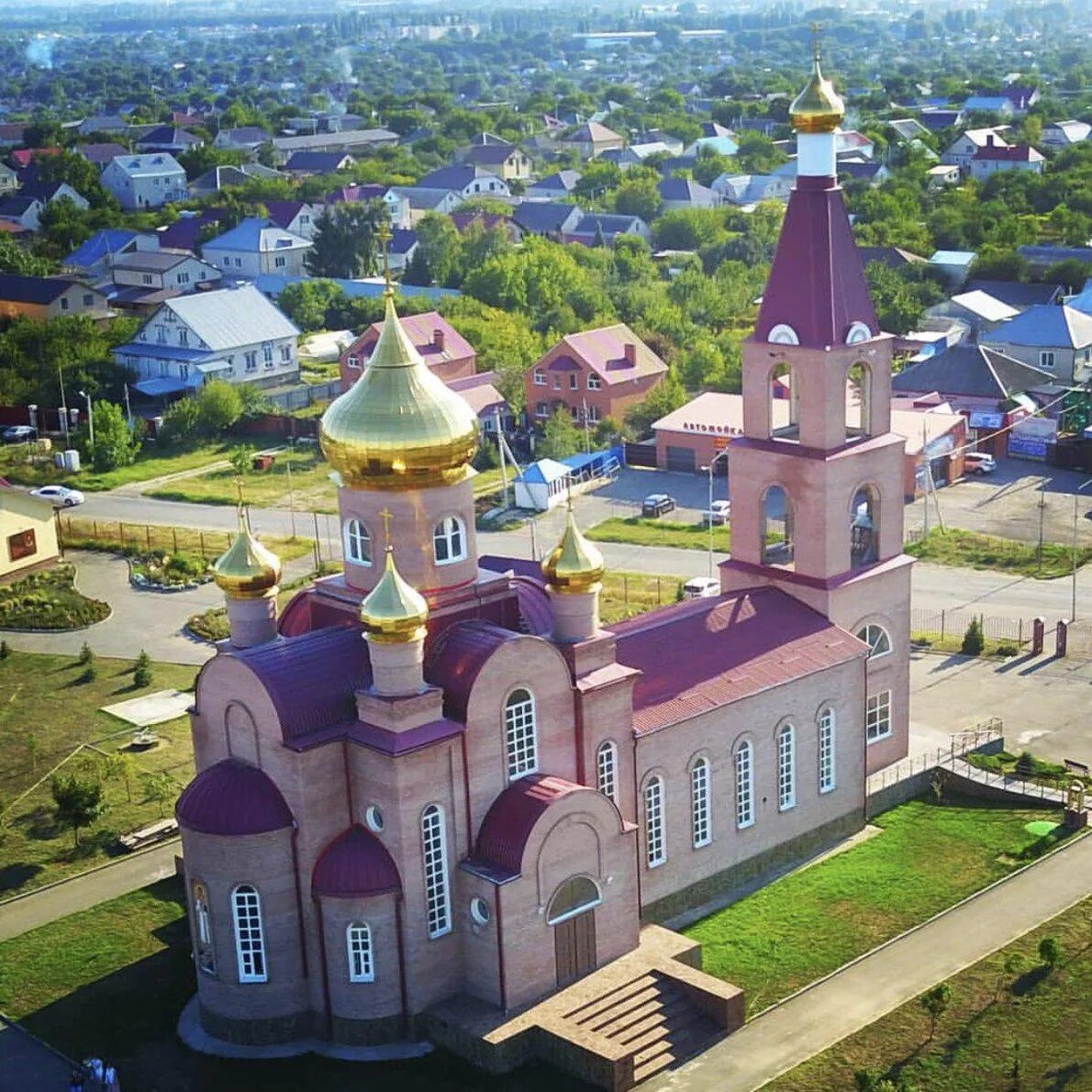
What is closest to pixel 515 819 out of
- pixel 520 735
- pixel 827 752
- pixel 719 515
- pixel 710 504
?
pixel 520 735

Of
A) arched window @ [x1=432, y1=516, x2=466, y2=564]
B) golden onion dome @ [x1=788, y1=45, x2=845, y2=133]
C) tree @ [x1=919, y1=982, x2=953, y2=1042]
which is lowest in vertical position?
tree @ [x1=919, y1=982, x2=953, y2=1042]

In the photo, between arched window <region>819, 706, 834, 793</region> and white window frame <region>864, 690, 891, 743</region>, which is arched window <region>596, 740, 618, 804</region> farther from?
white window frame <region>864, 690, 891, 743</region>

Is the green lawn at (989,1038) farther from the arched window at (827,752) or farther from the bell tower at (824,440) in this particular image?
the bell tower at (824,440)

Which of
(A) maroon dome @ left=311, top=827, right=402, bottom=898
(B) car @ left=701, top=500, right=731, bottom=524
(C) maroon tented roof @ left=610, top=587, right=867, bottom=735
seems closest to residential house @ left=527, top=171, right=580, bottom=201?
(B) car @ left=701, top=500, right=731, bottom=524

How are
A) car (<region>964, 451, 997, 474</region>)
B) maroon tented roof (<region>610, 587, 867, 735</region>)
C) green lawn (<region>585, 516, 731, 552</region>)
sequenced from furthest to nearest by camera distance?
car (<region>964, 451, 997, 474</region>) → green lawn (<region>585, 516, 731, 552</region>) → maroon tented roof (<region>610, 587, 867, 735</region>)

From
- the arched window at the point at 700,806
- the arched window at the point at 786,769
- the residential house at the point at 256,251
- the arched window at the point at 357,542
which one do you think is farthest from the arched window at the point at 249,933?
the residential house at the point at 256,251

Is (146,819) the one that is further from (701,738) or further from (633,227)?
(633,227)

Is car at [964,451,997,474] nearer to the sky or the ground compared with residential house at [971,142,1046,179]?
nearer to the ground
